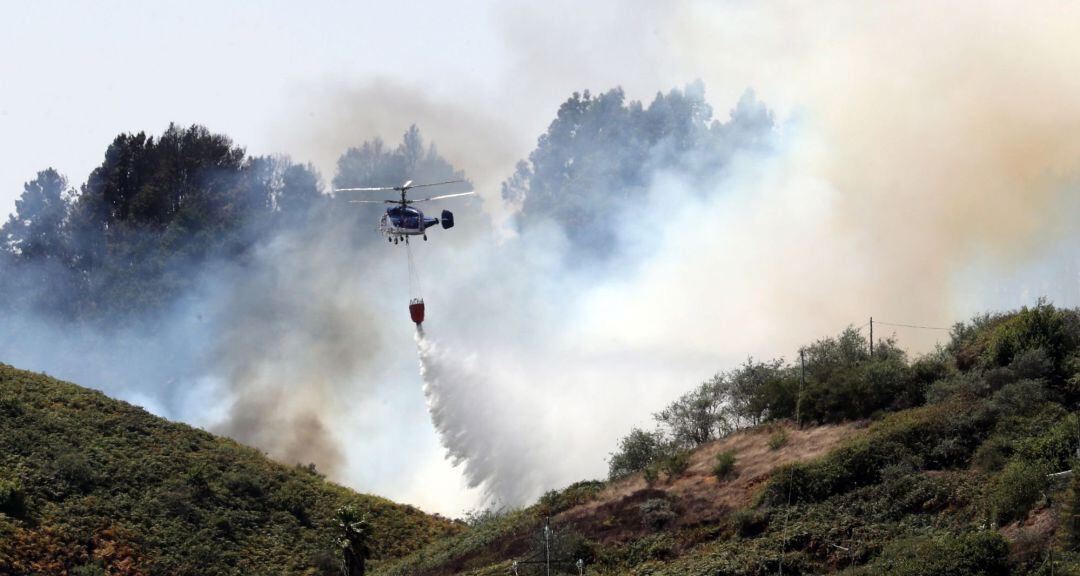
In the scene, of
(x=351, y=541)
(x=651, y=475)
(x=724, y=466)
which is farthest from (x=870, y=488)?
(x=351, y=541)

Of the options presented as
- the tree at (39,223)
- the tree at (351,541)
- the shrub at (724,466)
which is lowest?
the tree at (351,541)

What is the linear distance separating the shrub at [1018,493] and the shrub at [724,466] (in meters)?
19.9

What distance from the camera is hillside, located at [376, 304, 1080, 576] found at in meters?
67.2

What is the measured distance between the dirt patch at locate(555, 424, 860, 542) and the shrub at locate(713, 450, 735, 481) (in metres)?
0.31

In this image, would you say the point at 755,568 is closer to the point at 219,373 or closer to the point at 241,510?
the point at 241,510

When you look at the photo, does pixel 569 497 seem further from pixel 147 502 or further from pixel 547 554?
pixel 147 502

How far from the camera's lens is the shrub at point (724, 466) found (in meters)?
87.3

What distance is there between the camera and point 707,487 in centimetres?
8675

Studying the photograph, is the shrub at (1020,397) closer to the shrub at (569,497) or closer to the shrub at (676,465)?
the shrub at (676,465)

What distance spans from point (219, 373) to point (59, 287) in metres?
23.9

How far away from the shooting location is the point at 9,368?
382 ft

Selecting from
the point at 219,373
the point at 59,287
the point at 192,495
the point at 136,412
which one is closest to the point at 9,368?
the point at 136,412

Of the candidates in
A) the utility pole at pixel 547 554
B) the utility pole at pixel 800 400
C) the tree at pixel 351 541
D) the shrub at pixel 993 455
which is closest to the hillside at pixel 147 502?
the tree at pixel 351 541

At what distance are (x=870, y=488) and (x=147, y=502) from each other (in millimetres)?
45301
